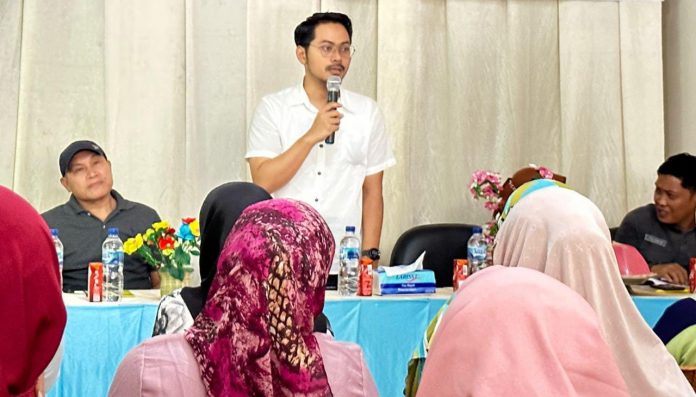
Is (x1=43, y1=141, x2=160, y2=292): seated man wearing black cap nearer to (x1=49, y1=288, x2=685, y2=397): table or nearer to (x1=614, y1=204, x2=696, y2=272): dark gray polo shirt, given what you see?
(x1=49, y1=288, x2=685, y2=397): table

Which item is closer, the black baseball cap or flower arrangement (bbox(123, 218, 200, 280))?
flower arrangement (bbox(123, 218, 200, 280))

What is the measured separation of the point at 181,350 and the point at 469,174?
3.58m

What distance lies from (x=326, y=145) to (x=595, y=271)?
2.46 meters

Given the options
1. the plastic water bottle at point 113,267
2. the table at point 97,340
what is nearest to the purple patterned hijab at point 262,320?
the table at point 97,340

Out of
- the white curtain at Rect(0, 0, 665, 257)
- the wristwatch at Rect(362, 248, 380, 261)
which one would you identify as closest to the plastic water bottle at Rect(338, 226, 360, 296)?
the wristwatch at Rect(362, 248, 380, 261)

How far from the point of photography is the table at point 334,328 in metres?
3.50

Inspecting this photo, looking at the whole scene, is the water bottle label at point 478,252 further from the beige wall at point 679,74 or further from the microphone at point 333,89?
the beige wall at point 679,74

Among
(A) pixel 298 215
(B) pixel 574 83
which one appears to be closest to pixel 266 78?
(B) pixel 574 83

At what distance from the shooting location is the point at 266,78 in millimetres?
5215

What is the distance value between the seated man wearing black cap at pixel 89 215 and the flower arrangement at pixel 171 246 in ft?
1.46

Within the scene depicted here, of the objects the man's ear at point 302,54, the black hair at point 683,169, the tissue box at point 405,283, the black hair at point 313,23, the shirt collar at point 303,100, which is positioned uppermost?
the black hair at point 313,23

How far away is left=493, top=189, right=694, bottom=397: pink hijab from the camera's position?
2.17 m

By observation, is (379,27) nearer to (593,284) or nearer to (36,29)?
(36,29)

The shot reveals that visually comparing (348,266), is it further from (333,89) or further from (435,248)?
(435,248)
